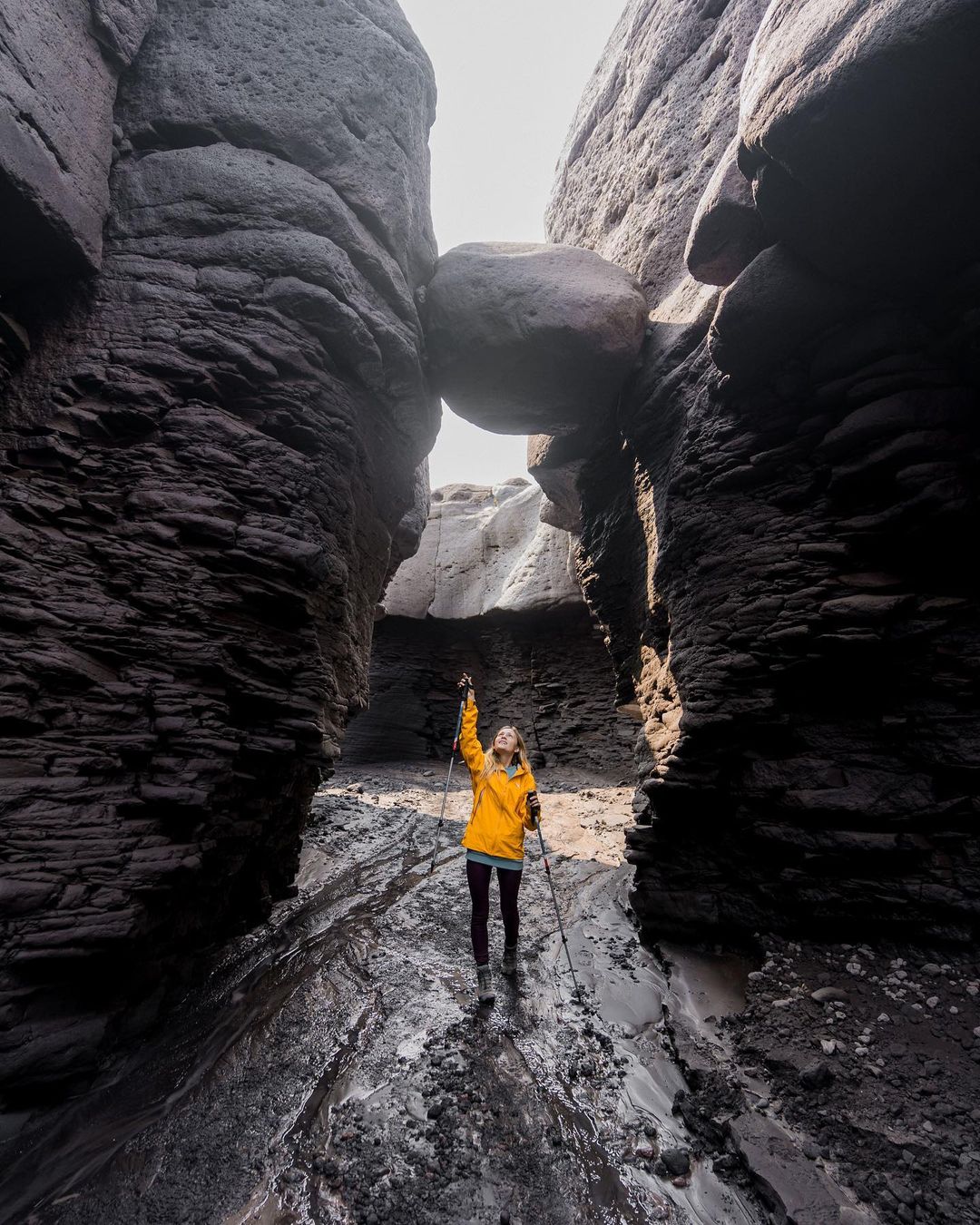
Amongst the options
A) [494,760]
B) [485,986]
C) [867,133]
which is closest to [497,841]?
[494,760]

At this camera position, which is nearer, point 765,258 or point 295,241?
point 765,258

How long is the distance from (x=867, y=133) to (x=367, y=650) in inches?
246

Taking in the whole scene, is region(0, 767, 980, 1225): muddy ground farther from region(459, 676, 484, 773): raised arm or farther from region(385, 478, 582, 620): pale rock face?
region(385, 478, 582, 620): pale rock face

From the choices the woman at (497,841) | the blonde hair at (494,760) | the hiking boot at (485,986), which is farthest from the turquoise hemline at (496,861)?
the hiking boot at (485,986)

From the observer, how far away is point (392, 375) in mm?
5961

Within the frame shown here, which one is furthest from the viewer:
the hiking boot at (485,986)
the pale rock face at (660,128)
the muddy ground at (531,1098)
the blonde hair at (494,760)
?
the pale rock face at (660,128)

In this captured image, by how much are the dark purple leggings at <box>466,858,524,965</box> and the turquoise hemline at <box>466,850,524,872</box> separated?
26 mm

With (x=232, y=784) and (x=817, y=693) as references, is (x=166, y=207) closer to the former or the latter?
(x=232, y=784)

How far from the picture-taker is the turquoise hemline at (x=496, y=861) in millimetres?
4414

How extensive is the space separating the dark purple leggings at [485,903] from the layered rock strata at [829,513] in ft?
4.35

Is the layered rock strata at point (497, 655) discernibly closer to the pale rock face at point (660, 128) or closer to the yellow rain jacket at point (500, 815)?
the pale rock face at point (660, 128)

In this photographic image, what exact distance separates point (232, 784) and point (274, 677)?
34.5 inches

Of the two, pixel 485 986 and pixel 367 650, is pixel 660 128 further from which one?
pixel 485 986

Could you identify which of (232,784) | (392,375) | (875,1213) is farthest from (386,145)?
(875,1213)
